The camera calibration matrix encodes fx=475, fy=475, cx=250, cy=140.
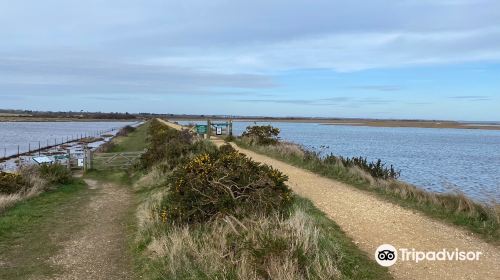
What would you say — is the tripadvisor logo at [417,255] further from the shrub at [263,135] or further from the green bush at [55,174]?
the shrub at [263,135]

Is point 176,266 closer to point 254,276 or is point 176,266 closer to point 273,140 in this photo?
point 254,276

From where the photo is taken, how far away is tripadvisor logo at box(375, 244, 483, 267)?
23.4ft

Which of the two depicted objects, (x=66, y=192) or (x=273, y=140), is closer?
(x=66, y=192)

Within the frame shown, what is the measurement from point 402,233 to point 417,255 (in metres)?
1.44

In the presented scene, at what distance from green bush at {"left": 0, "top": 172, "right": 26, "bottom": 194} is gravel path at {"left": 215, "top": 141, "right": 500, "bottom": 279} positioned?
31.1ft

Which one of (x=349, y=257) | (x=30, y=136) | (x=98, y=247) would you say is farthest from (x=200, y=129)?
(x=30, y=136)

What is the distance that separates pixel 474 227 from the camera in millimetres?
9195

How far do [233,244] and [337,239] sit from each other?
1933mm

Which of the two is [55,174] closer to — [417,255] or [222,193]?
[222,193]

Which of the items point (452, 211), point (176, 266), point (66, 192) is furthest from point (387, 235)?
point (66, 192)

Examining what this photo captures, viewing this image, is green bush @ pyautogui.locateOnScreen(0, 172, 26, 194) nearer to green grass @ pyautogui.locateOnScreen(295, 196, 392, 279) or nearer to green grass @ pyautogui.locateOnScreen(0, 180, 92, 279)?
green grass @ pyautogui.locateOnScreen(0, 180, 92, 279)

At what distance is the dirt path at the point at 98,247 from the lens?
811cm

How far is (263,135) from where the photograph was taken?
3388cm

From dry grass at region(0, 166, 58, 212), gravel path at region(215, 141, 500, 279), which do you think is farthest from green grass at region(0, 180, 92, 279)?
gravel path at region(215, 141, 500, 279)
